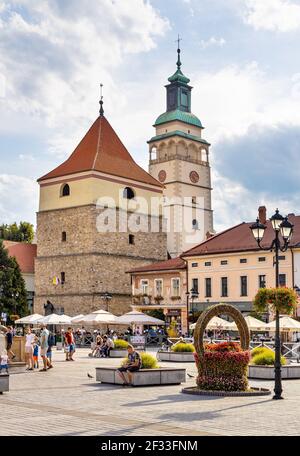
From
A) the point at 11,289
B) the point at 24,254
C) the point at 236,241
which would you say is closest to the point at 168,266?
the point at 236,241

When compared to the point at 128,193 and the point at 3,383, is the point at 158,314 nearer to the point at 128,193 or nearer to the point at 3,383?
the point at 128,193

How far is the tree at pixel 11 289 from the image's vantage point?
65250 millimetres

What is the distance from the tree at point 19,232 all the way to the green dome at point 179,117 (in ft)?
73.0

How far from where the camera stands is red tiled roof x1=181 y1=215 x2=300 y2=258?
51800 mm

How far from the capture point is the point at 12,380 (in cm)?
2166

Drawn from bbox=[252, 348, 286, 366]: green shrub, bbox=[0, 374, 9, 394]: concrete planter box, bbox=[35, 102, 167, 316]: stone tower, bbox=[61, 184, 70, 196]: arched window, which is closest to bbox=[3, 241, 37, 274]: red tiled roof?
bbox=[35, 102, 167, 316]: stone tower

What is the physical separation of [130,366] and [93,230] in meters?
45.6

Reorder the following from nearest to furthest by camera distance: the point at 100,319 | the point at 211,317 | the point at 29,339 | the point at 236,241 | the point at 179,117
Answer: the point at 211,317
the point at 29,339
the point at 100,319
the point at 236,241
the point at 179,117

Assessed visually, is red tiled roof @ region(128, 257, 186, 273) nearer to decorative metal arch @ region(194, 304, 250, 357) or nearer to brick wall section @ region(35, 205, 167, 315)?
brick wall section @ region(35, 205, 167, 315)

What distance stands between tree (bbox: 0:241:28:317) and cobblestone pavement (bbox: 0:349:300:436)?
46.1 metres

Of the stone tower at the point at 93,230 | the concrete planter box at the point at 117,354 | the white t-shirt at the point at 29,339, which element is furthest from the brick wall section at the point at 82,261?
the white t-shirt at the point at 29,339

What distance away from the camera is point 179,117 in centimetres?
9238

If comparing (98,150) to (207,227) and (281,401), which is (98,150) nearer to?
(207,227)
